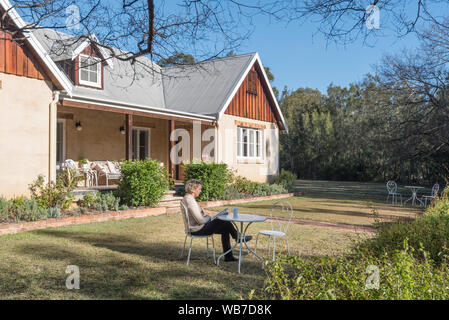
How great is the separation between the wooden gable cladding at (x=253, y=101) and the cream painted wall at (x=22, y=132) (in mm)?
8167

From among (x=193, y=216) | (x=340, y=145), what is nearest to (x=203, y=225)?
(x=193, y=216)

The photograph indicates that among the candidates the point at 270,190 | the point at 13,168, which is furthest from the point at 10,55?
the point at 270,190

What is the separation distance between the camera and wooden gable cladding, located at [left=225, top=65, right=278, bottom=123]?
16.6 metres

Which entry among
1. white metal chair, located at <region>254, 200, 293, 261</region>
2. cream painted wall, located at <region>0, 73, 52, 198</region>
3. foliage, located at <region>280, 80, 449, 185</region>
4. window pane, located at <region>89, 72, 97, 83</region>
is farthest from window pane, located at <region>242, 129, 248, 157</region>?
foliage, located at <region>280, 80, 449, 185</region>

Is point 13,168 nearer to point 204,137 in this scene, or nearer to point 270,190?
point 204,137

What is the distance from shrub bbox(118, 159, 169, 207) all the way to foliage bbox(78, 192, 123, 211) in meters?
0.48

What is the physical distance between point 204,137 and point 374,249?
1144cm

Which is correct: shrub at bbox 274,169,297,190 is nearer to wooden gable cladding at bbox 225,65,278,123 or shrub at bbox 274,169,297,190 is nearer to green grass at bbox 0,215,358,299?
wooden gable cladding at bbox 225,65,278,123

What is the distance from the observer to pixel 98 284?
4.43 metres

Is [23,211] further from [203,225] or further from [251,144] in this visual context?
[251,144]

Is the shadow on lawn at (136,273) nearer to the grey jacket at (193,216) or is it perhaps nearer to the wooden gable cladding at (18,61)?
the grey jacket at (193,216)

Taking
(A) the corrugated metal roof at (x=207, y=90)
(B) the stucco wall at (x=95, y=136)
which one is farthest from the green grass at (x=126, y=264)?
(A) the corrugated metal roof at (x=207, y=90)

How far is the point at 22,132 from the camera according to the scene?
30.5 ft

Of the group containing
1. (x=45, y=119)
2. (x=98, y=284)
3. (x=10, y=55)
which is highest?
(x=10, y=55)
